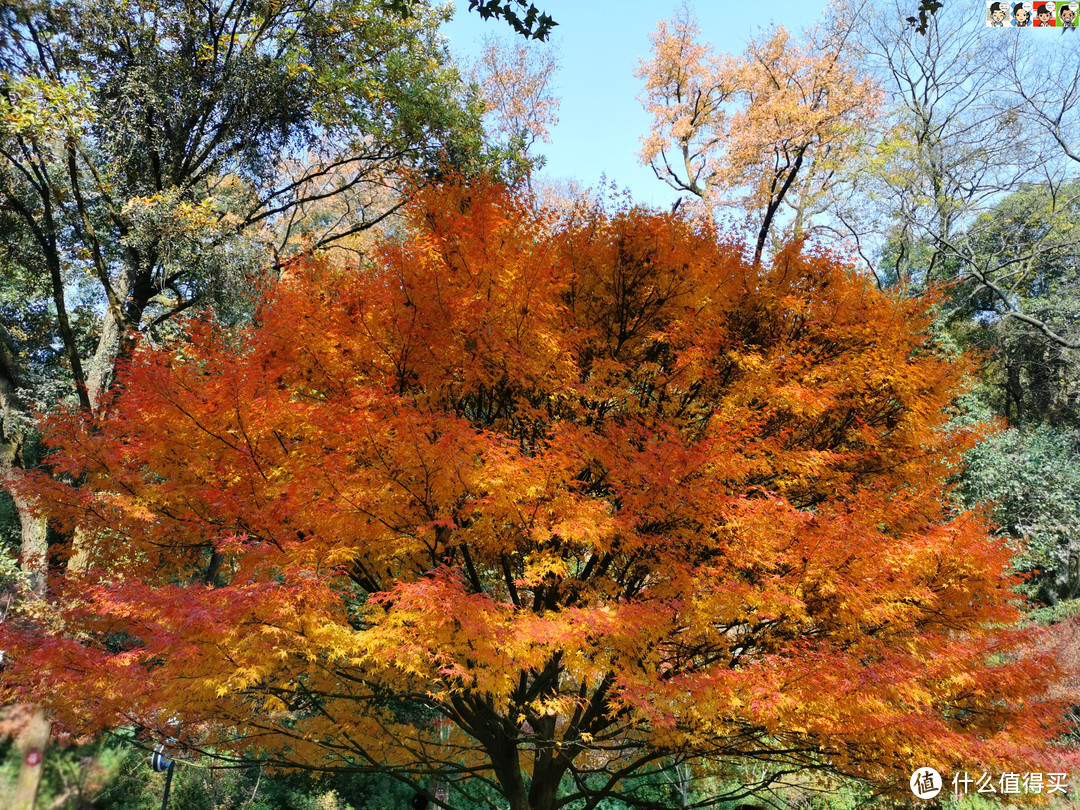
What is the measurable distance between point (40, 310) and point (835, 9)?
2509cm

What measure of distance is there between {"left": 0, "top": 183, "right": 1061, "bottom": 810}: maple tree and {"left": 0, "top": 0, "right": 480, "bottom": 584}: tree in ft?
11.9

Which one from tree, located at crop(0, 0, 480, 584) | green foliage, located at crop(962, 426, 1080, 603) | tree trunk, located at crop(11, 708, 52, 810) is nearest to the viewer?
tree trunk, located at crop(11, 708, 52, 810)

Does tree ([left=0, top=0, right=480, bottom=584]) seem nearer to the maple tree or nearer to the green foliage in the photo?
the maple tree

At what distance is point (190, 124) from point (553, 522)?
10.4 metres

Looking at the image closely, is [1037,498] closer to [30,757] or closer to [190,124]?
[30,757]

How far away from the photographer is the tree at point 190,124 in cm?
1034

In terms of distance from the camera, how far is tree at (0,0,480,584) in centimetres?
1034

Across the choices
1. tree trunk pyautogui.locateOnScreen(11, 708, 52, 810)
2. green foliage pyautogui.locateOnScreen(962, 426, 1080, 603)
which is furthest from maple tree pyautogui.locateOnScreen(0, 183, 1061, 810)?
green foliage pyautogui.locateOnScreen(962, 426, 1080, 603)

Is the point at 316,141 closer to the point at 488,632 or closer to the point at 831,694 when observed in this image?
the point at 488,632

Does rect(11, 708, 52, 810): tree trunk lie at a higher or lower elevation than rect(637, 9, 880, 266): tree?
lower

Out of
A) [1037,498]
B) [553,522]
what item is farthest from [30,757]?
[1037,498]

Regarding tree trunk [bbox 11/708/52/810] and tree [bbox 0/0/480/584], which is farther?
tree [bbox 0/0/480/584]

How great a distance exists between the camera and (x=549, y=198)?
25844 millimetres

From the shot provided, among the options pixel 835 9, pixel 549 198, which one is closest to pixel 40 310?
pixel 549 198
